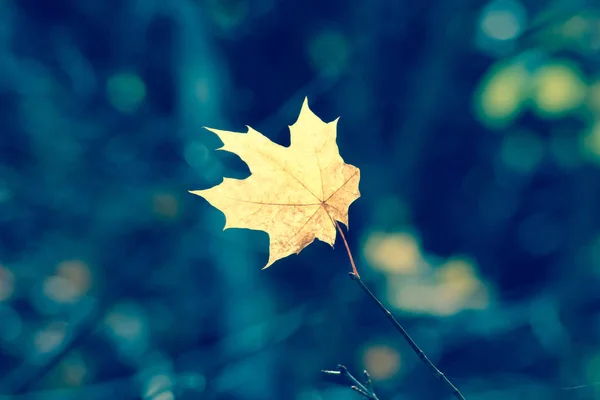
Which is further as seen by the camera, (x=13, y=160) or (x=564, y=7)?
(x=13, y=160)

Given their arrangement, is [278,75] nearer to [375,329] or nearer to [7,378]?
[375,329]

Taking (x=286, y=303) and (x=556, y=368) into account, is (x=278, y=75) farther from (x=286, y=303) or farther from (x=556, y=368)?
(x=556, y=368)

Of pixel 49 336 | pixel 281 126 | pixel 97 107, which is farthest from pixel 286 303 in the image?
pixel 97 107

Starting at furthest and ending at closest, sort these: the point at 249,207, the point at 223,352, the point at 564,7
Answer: the point at 223,352, the point at 564,7, the point at 249,207

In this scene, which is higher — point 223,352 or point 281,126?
point 281,126

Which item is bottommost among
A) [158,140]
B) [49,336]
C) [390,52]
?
[49,336]

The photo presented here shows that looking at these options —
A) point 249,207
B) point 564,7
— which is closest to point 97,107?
point 249,207

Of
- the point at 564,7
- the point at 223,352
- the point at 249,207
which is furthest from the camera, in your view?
the point at 223,352
